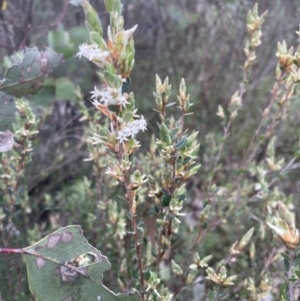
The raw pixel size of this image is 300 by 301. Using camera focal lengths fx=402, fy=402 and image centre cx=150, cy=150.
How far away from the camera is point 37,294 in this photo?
685 mm

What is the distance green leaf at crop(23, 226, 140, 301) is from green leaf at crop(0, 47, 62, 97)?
39 centimetres

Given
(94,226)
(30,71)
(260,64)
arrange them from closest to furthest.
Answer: (30,71) < (94,226) < (260,64)

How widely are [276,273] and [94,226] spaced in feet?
1.93

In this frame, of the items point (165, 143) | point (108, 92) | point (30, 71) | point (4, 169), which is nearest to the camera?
point (108, 92)

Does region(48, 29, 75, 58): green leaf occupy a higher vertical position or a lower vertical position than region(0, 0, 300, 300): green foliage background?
higher

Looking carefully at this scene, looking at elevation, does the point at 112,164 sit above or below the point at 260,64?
above

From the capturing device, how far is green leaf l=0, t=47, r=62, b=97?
0.93 meters

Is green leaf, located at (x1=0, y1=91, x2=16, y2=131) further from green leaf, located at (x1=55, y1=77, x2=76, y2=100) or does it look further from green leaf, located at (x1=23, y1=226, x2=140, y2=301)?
green leaf, located at (x1=55, y1=77, x2=76, y2=100)

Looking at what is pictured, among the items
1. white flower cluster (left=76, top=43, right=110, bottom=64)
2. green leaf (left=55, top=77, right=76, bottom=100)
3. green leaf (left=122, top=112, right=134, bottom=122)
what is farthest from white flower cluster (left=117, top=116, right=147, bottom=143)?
green leaf (left=55, top=77, right=76, bottom=100)

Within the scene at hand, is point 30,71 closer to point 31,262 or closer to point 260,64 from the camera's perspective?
point 31,262

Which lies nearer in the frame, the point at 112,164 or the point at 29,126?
the point at 112,164

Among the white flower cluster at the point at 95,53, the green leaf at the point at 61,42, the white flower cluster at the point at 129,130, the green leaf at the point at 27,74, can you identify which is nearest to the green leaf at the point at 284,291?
the white flower cluster at the point at 129,130

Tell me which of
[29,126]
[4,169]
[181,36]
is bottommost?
[181,36]

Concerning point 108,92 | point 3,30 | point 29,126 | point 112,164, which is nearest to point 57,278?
point 112,164
